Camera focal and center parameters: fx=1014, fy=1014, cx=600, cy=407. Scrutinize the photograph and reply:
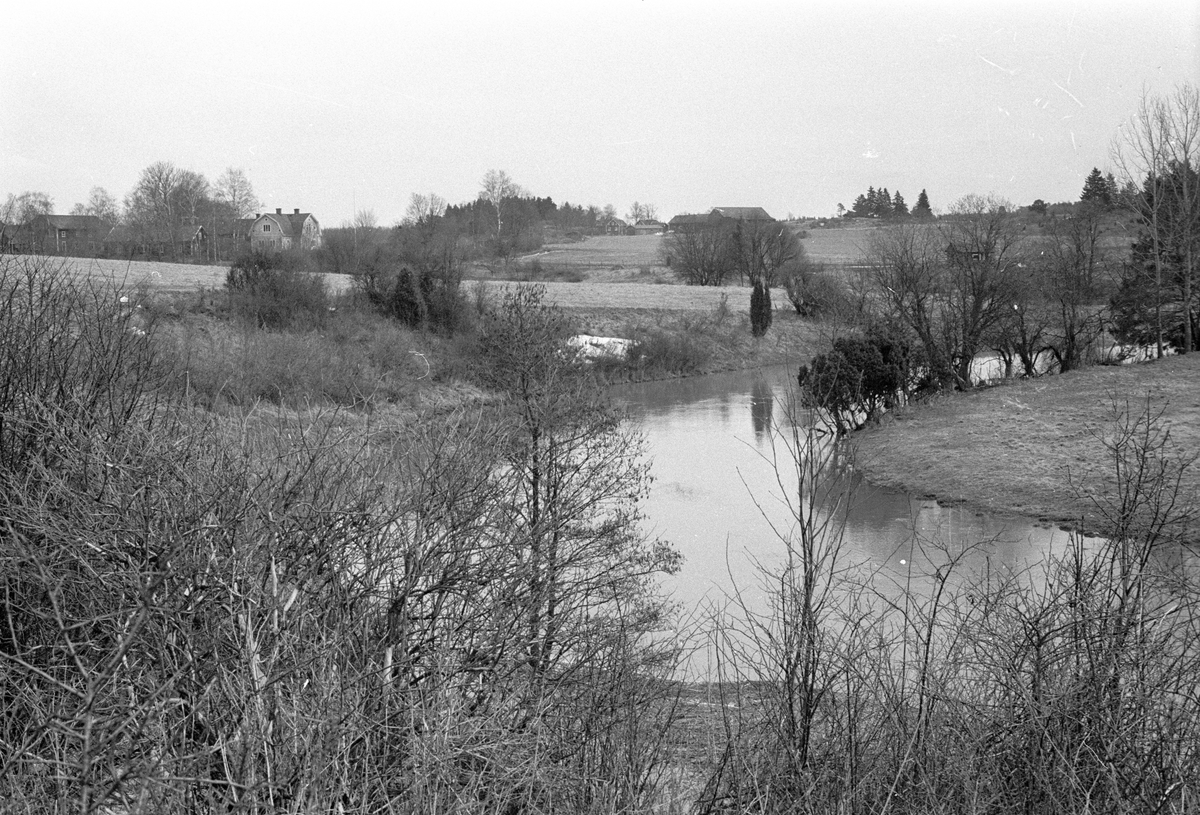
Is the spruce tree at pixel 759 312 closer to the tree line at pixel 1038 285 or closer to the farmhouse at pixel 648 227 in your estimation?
the tree line at pixel 1038 285

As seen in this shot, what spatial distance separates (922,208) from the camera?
2175 inches

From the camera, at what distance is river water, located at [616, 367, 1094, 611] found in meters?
14.1

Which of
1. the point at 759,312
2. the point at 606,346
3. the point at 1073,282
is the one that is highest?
the point at 1073,282

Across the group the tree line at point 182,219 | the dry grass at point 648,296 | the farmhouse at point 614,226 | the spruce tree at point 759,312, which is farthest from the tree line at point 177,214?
the farmhouse at point 614,226

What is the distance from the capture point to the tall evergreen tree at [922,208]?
48556 mm

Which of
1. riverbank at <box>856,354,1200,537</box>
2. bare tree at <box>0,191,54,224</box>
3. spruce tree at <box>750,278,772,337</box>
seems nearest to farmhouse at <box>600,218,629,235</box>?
spruce tree at <box>750,278,772,337</box>

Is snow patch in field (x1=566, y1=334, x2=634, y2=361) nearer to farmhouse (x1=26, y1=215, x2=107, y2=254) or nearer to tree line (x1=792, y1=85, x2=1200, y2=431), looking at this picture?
tree line (x1=792, y1=85, x2=1200, y2=431)

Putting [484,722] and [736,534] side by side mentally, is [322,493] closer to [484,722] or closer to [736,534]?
[484,722]

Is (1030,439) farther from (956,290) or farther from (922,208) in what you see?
(922,208)

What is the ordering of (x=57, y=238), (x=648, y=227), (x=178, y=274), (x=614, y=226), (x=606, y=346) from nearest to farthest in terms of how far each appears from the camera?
(x=57, y=238) → (x=178, y=274) → (x=606, y=346) → (x=614, y=226) → (x=648, y=227)

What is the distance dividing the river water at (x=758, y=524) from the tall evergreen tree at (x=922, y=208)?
76.3 ft

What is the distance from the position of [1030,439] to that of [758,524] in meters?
8.90

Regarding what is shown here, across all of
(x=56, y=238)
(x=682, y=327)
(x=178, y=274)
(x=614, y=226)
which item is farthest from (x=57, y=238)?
(x=614, y=226)

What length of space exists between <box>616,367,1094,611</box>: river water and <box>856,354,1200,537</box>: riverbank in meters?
0.90
